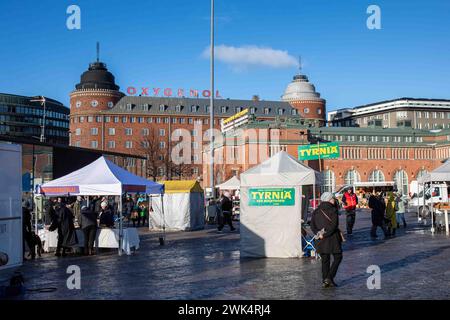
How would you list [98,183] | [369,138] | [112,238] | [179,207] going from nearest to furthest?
[98,183] → [112,238] → [179,207] → [369,138]

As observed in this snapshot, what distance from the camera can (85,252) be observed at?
1895 cm

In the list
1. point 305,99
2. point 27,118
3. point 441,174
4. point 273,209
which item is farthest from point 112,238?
point 27,118

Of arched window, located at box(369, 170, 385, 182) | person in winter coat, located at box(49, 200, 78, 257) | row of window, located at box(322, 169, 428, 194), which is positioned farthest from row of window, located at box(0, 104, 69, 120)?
person in winter coat, located at box(49, 200, 78, 257)

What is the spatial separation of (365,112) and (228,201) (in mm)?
121041

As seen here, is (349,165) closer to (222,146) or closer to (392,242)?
(222,146)

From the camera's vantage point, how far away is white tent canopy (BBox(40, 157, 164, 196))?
1844 cm

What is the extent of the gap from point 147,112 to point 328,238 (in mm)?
111878

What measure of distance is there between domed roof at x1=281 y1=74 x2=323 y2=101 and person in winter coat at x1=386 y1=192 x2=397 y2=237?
Answer: 103019 millimetres

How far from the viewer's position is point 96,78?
115438 millimetres

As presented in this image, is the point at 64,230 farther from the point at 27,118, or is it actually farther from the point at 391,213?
the point at 27,118

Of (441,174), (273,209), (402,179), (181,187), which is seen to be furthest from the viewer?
(402,179)

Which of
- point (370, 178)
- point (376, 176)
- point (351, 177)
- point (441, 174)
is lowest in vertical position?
point (441, 174)
